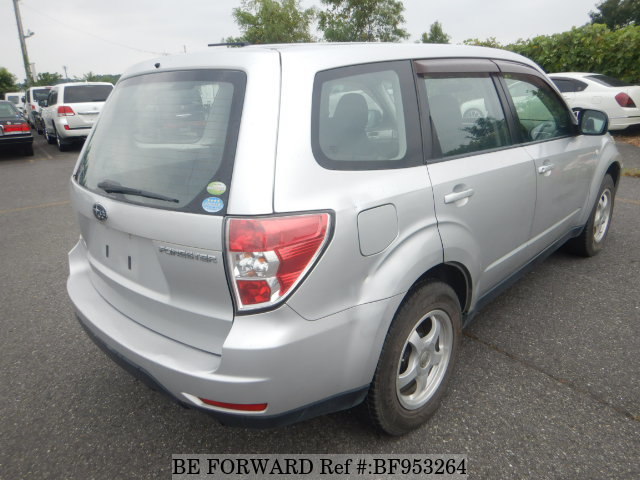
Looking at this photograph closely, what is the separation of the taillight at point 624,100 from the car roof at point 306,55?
1037 centimetres

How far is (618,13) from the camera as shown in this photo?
4609 centimetres

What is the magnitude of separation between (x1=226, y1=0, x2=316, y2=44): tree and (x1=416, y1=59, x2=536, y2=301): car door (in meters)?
40.4

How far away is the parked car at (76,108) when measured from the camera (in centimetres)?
1235

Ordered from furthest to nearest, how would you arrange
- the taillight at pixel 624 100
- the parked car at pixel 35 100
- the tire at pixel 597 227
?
the parked car at pixel 35 100 < the taillight at pixel 624 100 < the tire at pixel 597 227

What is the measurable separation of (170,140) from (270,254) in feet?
2.42

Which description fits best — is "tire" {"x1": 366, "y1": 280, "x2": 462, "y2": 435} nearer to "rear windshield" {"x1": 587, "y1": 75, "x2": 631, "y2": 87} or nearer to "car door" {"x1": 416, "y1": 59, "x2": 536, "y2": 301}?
"car door" {"x1": 416, "y1": 59, "x2": 536, "y2": 301}

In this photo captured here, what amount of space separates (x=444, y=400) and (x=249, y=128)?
5.56 ft

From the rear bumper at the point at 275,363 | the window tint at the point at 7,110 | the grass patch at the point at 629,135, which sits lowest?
the window tint at the point at 7,110

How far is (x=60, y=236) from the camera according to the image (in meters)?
5.53

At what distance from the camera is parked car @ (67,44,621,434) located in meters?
1.60

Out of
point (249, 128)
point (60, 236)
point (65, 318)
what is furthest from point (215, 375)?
point (60, 236)


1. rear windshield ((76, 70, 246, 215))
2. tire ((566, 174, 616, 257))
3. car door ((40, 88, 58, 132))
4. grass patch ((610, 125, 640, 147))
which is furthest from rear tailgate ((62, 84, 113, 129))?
grass patch ((610, 125, 640, 147))

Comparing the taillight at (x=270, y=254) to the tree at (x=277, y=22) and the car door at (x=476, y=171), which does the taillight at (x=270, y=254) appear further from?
the tree at (x=277, y=22)

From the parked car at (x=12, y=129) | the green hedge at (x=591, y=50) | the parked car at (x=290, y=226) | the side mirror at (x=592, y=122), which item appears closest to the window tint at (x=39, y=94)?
the parked car at (x=12, y=129)
